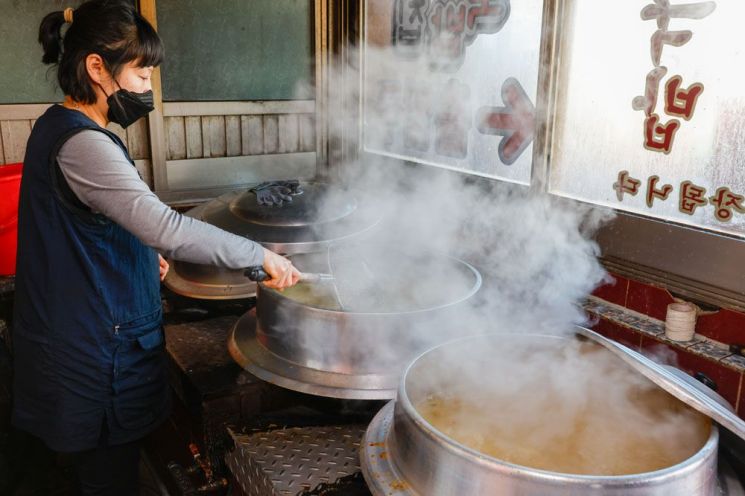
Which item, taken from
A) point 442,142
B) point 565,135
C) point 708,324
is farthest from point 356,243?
point 708,324

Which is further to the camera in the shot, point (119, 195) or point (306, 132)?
point (306, 132)

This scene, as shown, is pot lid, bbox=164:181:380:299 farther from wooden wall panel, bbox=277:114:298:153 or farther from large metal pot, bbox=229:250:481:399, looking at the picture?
wooden wall panel, bbox=277:114:298:153

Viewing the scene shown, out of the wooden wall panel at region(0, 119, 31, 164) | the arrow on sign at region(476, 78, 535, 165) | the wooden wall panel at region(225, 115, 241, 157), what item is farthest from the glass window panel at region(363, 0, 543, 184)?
the wooden wall panel at region(0, 119, 31, 164)

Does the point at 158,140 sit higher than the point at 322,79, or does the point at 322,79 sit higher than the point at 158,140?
the point at 322,79

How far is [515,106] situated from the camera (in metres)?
2.81

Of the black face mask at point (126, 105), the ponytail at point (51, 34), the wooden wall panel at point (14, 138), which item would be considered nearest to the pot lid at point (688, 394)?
the black face mask at point (126, 105)

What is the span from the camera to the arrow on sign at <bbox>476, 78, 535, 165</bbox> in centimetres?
275

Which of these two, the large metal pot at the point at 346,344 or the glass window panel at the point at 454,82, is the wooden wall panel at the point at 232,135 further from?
the large metal pot at the point at 346,344

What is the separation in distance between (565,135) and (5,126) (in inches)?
Answer: 117

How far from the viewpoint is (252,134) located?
4.18m

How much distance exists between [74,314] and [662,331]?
2.03 m

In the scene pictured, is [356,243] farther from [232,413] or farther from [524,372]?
[524,372]

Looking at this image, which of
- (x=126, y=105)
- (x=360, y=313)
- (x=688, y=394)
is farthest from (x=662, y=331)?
(x=126, y=105)

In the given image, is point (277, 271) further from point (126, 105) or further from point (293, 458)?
point (126, 105)
